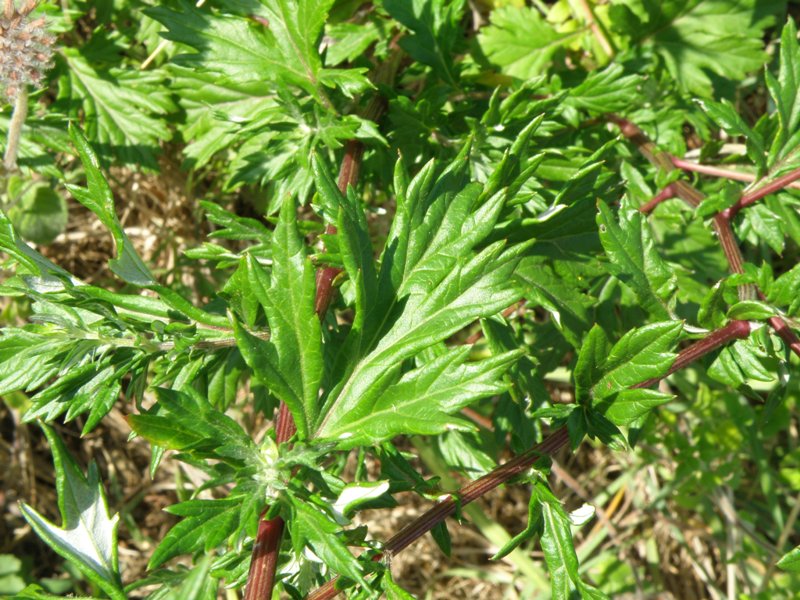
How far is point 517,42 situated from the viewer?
9.70 feet

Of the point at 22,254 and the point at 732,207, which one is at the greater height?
the point at 22,254

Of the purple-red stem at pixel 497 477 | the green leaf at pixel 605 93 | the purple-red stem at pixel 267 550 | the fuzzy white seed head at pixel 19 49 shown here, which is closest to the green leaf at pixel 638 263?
the purple-red stem at pixel 497 477

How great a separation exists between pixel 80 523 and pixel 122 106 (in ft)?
5.63

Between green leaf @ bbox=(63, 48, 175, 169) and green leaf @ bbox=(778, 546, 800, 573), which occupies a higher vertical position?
green leaf @ bbox=(63, 48, 175, 169)

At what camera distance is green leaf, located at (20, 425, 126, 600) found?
1705mm

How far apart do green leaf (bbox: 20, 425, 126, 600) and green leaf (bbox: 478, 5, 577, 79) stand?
2.00 m

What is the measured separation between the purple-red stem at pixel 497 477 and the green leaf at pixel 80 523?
466 millimetres

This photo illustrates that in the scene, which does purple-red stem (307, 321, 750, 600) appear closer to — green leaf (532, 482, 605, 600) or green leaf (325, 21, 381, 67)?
green leaf (532, 482, 605, 600)

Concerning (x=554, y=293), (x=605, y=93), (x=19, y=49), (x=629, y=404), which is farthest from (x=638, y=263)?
(x=19, y=49)

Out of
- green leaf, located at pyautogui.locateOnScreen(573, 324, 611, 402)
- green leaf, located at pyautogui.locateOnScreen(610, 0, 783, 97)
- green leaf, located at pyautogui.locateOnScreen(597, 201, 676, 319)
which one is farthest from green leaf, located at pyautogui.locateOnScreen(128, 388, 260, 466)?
green leaf, located at pyautogui.locateOnScreen(610, 0, 783, 97)

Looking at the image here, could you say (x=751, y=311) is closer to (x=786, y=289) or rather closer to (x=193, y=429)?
(x=786, y=289)

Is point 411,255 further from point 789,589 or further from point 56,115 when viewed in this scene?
point 789,589

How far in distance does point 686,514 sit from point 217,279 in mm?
2500

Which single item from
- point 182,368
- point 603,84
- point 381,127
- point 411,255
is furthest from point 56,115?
point 603,84
